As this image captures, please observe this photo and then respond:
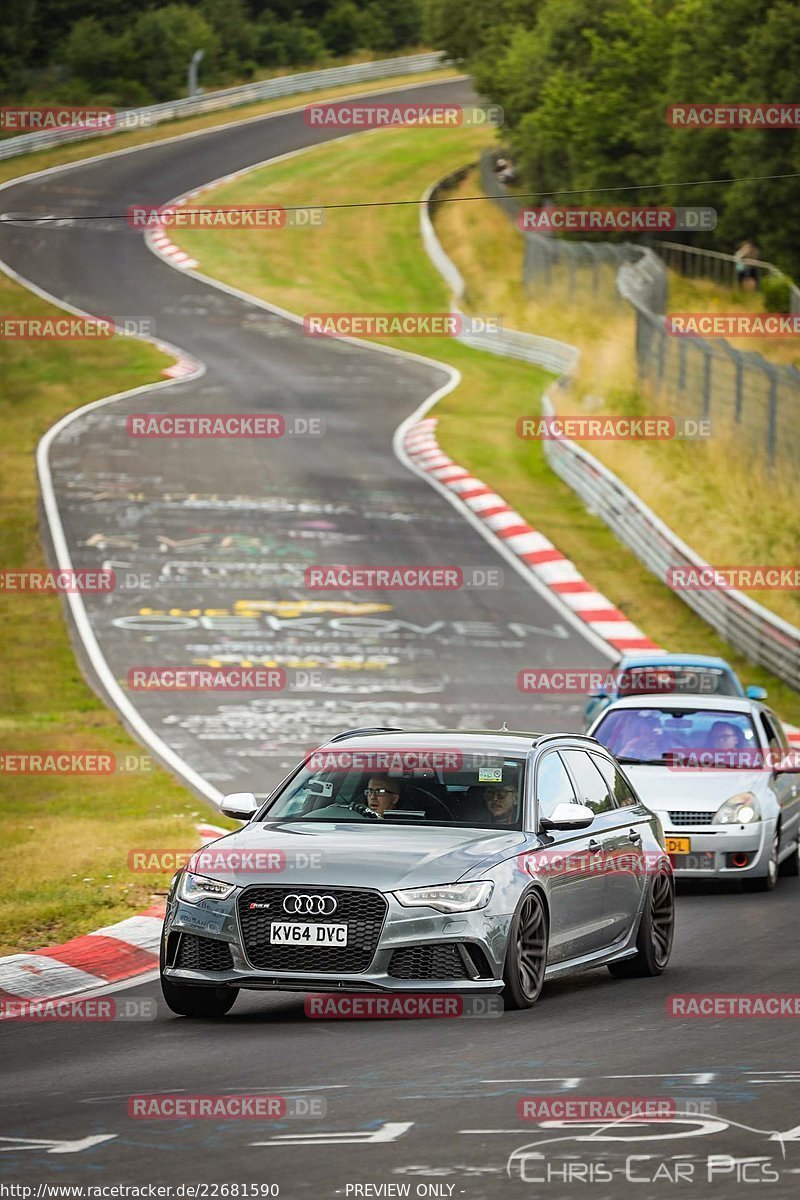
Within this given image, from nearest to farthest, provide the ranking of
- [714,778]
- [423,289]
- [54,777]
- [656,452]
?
[714,778], [54,777], [656,452], [423,289]

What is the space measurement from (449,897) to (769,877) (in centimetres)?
675

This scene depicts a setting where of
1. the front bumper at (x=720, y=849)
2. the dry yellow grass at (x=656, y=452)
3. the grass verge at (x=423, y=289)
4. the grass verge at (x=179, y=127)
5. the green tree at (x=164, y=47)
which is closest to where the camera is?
the front bumper at (x=720, y=849)

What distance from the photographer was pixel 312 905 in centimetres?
992

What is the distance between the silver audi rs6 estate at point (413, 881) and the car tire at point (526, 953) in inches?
0.5

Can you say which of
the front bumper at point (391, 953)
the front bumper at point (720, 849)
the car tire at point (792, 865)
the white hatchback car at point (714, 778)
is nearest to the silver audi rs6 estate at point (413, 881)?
the front bumper at point (391, 953)

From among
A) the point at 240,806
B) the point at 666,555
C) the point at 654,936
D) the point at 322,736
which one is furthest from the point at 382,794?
the point at 666,555

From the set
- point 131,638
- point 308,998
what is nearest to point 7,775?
point 131,638

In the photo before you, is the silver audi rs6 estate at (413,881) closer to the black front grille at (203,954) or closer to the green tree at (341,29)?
the black front grille at (203,954)

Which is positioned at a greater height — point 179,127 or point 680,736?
point 179,127

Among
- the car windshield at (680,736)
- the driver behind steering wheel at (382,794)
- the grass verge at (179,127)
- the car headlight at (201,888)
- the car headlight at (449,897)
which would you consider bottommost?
the car windshield at (680,736)

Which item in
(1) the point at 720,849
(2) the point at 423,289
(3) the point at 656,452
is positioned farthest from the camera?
(2) the point at 423,289

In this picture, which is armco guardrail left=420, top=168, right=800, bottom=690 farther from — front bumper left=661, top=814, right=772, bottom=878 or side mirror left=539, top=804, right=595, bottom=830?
side mirror left=539, top=804, right=595, bottom=830

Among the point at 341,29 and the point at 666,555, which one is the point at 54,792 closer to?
the point at 666,555

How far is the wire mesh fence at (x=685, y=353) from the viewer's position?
31469mm
